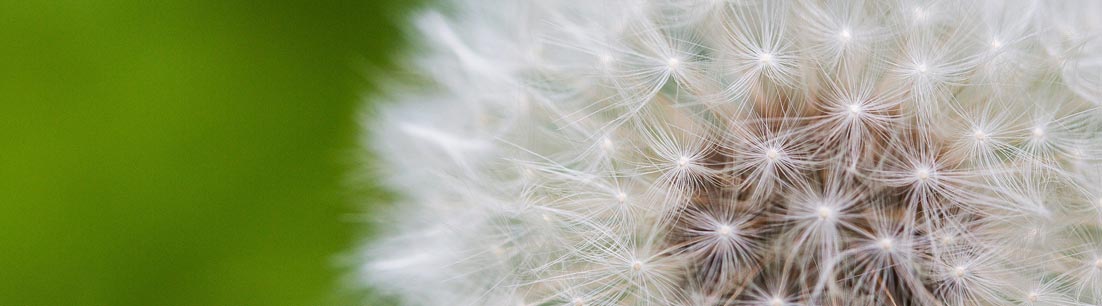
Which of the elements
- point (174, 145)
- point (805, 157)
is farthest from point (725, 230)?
point (174, 145)

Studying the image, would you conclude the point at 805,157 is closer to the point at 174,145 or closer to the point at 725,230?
the point at 725,230

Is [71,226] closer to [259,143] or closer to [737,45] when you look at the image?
[259,143]

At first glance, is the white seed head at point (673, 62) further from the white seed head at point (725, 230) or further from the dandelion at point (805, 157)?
the white seed head at point (725, 230)

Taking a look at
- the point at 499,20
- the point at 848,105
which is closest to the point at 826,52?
the point at 848,105

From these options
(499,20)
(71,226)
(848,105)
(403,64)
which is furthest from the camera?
(71,226)

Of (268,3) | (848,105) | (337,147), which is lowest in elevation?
(848,105)

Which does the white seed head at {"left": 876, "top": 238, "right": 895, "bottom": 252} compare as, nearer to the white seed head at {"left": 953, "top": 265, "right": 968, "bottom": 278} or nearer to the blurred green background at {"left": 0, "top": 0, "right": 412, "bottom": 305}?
the white seed head at {"left": 953, "top": 265, "right": 968, "bottom": 278}

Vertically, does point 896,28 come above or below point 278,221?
below

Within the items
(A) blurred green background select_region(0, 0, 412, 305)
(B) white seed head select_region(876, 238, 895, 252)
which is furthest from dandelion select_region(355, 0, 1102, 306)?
(A) blurred green background select_region(0, 0, 412, 305)
